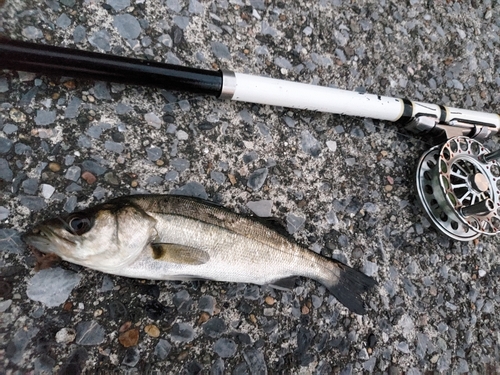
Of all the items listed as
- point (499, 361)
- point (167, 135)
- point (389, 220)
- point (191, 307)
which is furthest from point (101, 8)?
point (499, 361)

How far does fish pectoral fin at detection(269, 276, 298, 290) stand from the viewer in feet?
7.20

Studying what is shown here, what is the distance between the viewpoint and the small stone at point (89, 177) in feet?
6.86

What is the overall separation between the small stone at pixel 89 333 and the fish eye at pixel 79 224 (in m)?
0.50

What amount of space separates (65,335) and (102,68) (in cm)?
132

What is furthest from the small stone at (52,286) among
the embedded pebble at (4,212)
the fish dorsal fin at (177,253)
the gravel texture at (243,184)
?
the fish dorsal fin at (177,253)

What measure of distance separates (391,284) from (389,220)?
1.38 feet

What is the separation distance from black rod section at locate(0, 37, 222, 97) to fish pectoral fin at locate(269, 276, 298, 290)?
3.66 feet

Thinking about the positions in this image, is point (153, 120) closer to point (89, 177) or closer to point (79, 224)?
point (89, 177)

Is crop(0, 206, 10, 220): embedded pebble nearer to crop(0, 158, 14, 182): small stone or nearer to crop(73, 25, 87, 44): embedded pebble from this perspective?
crop(0, 158, 14, 182): small stone

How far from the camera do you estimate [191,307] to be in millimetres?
2135

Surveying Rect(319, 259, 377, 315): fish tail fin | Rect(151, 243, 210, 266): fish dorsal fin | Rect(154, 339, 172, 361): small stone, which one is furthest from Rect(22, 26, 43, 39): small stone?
Rect(319, 259, 377, 315): fish tail fin

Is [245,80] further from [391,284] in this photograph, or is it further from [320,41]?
[391,284]

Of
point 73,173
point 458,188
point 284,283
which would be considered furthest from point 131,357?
point 458,188

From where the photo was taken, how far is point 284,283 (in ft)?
7.23
